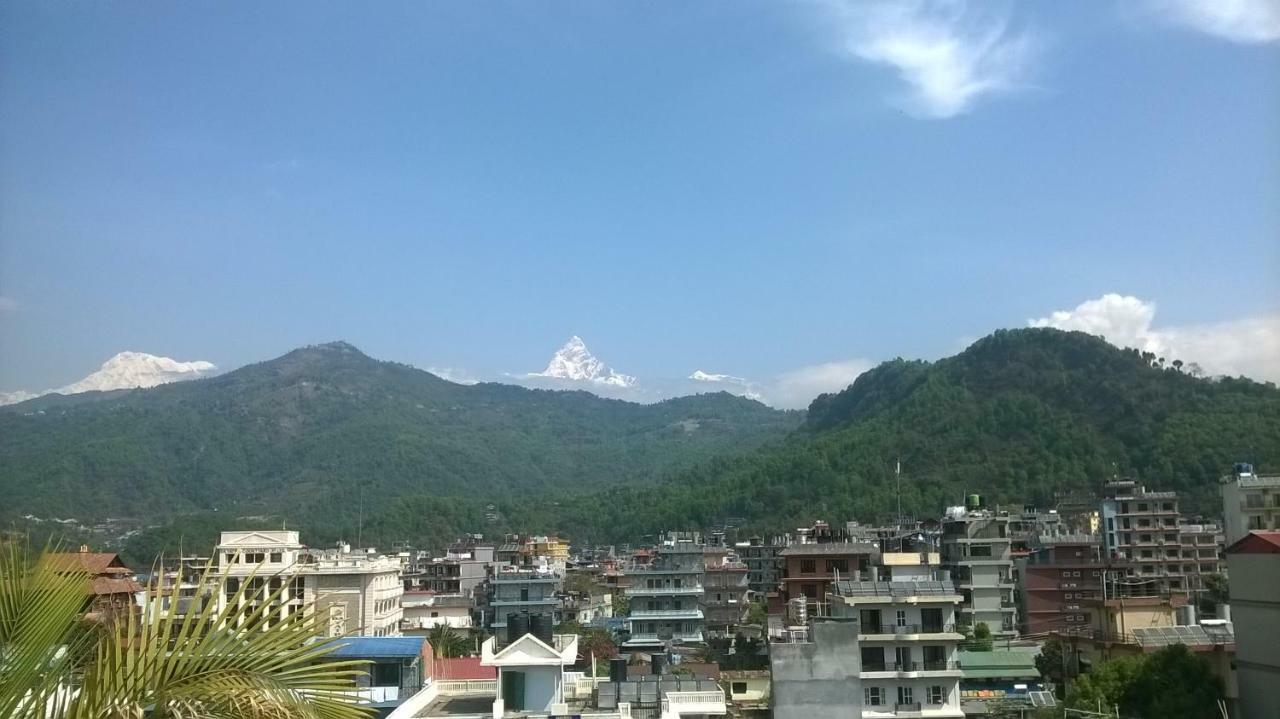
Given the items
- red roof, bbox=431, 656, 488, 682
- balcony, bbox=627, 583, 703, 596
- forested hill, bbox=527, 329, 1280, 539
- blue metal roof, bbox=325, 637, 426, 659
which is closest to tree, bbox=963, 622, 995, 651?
balcony, bbox=627, 583, 703, 596

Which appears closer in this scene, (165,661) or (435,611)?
(165,661)

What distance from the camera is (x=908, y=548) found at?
37750 millimetres

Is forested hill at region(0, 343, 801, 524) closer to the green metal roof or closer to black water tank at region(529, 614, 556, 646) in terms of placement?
the green metal roof

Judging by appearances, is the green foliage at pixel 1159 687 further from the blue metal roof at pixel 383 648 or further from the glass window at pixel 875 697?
the blue metal roof at pixel 383 648

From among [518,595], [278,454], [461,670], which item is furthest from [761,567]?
[278,454]

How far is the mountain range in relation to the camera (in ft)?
242

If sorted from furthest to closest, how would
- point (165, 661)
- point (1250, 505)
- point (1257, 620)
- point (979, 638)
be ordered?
point (979, 638)
point (1250, 505)
point (1257, 620)
point (165, 661)

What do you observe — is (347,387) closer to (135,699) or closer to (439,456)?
(439,456)

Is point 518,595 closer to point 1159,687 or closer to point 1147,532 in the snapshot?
point 1159,687

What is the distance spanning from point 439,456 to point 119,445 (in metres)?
47.7

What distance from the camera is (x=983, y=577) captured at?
35656 mm

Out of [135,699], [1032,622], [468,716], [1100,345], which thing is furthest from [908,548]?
[1100,345]

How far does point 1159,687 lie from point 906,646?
4371 millimetres

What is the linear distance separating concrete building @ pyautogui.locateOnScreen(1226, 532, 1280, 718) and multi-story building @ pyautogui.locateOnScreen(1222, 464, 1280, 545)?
12627 millimetres
